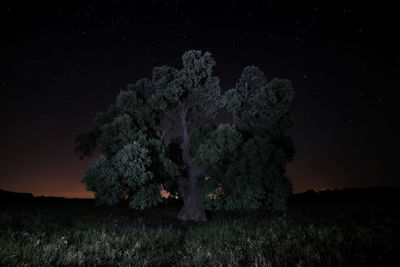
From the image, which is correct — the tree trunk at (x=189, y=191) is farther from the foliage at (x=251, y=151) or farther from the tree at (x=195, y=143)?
the foliage at (x=251, y=151)

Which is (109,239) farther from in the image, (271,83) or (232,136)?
(271,83)

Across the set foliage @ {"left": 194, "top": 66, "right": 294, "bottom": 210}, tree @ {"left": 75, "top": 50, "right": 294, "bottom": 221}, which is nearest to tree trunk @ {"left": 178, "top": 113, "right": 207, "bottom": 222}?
tree @ {"left": 75, "top": 50, "right": 294, "bottom": 221}

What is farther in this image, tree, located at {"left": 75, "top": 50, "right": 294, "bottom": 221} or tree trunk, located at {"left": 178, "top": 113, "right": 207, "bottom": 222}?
tree trunk, located at {"left": 178, "top": 113, "right": 207, "bottom": 222}

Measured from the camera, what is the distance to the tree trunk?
2538 centimetres

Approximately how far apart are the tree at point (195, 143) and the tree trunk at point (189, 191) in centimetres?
8

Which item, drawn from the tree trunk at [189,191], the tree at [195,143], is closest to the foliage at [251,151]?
the tree at [195,143]

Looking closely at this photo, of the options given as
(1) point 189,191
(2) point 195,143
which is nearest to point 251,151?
(2) point 195,143

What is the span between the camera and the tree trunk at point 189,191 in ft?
83.3

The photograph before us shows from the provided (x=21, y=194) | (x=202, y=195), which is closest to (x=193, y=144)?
(x=202, y=195)

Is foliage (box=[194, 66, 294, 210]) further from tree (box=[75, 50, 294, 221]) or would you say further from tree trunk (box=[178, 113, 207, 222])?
tree trunk (box=[178, 113, 207, 222])

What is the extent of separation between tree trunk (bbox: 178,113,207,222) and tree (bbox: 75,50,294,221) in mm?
79

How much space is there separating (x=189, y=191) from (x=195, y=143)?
13.5 feet

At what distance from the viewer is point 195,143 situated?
81.1ft

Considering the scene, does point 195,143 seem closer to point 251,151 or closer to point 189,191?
point 189,191
